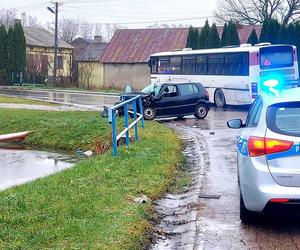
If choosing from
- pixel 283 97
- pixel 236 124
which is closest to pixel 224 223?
pixel 283 97

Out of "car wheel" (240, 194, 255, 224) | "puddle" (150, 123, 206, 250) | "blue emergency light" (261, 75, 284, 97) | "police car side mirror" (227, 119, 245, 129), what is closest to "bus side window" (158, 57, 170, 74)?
"blue emergency light" (261, 75, 284, 97)

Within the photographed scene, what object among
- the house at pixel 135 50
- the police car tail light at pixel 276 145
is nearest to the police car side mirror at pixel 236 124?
the police car tail light at pixel 276 145

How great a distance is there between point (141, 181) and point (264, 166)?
339 cm

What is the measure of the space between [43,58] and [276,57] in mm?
47333

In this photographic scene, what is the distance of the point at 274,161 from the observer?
665 centimetres

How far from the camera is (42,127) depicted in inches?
874

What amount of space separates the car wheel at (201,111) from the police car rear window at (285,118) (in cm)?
1748

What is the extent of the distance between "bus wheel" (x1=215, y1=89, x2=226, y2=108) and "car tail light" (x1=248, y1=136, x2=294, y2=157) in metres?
23.5

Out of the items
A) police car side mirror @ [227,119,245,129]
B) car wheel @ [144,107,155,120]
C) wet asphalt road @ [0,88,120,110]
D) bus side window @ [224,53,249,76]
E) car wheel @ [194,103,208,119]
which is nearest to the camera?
police car side mirror @ [227,119,245,129]

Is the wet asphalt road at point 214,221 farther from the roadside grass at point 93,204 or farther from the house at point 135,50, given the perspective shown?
the house at point 135,50

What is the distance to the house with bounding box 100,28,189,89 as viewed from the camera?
189ft

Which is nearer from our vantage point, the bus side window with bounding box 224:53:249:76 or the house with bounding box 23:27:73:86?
the bus side window with bounding box 224:53:249:76

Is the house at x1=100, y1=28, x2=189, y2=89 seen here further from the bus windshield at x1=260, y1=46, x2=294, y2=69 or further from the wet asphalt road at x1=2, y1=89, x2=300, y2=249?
the wet asphalt road at x1=2, y1=89, x2=300, y2=249

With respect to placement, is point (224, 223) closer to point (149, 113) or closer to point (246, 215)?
point (246, 215)
